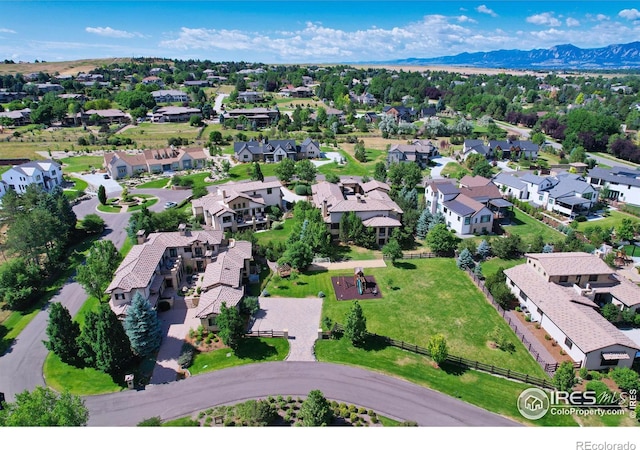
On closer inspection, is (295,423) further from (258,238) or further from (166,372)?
(258,238)

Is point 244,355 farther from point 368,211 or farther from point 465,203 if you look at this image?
point 465,203

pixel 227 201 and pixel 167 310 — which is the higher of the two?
pixel 227 201

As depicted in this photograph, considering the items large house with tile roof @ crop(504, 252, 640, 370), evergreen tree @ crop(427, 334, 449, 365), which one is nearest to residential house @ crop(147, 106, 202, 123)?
large house with tile roof @ crop(504, 252, 640, 370)

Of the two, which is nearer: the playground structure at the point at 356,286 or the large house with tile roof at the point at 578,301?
the large house with tile roof at the point at 578,301

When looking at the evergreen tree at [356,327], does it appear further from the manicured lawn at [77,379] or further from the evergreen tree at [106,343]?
the manicured lawn at [77,379]

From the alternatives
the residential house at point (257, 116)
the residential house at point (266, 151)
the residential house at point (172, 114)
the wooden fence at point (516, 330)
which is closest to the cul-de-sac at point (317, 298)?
the wooden fence at point (516, 330)

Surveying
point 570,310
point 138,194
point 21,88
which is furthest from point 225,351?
point 21,88
